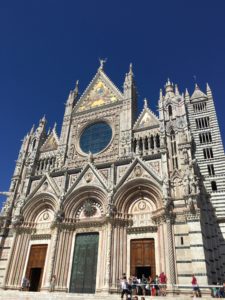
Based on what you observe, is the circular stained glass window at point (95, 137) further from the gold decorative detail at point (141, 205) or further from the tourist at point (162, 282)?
the tourist at point (162, 282)

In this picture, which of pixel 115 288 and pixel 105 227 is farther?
pixel 105 227

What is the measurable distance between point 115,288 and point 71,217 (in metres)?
5.56

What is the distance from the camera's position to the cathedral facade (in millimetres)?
Answer: 14414

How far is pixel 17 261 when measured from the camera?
1739cm

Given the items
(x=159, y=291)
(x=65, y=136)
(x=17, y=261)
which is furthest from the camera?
(x=65, y=136)

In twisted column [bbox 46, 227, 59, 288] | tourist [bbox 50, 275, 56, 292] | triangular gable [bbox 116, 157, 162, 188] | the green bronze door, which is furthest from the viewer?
triangular gable [bbox 116, 157, 162, 188]

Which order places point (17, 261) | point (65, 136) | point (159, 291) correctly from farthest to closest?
point (65, 136) < point (17, 261) < point (159, 291)

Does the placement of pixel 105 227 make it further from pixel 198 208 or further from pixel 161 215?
pixel 198 208

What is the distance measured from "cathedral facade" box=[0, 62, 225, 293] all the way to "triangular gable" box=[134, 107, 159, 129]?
0.10m

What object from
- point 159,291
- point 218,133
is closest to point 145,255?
point 159,291

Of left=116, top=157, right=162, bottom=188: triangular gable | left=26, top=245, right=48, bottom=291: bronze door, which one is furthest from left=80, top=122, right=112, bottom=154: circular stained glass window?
left=26, top=245, right=48, bottom=291: bronze door

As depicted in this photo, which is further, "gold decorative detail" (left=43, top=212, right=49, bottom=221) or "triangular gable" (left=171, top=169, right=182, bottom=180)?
"gold decorative detail" (left=43, top=212, right=49, bottom=221)

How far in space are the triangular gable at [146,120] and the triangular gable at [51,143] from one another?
8102 mm

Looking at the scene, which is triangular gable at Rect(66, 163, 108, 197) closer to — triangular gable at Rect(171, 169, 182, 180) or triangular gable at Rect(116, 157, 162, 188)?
triangular gable at Rect(116, 157, 162, 188)
